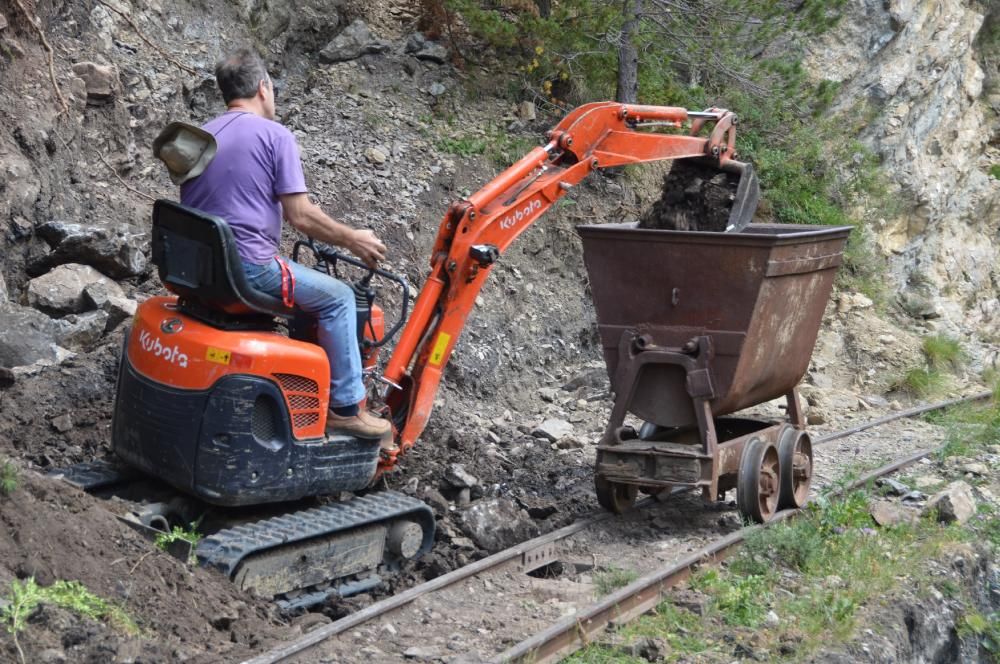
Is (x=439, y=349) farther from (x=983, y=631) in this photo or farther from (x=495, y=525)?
(x=983, y=631)

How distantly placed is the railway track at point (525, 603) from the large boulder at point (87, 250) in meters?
4.06

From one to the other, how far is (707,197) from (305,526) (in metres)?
3.46

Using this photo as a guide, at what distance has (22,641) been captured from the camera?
439 cm

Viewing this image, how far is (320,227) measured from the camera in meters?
5.74

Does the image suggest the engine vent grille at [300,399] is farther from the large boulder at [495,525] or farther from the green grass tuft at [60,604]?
the large boulder at [495,525]

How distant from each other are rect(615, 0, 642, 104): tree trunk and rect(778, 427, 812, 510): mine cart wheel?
17.8 ft

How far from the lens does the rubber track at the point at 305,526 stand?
5371 millimetres

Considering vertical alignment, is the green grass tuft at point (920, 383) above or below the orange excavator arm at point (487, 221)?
below

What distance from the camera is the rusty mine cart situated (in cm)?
684

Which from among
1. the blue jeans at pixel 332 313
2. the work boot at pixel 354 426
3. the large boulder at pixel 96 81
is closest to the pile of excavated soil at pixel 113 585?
the work boot at pixel 354 426

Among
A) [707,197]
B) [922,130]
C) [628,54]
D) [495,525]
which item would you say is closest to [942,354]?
[922,130]

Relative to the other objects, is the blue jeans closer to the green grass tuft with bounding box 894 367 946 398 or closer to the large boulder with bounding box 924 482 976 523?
the large boulder with bounding box 924 482 976 523

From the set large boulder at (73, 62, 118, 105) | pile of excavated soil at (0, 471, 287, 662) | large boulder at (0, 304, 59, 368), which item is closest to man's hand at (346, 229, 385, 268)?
pile of excavated soil at (0, 471, 287, 662)

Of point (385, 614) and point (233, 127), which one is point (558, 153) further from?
point (385, 614)
